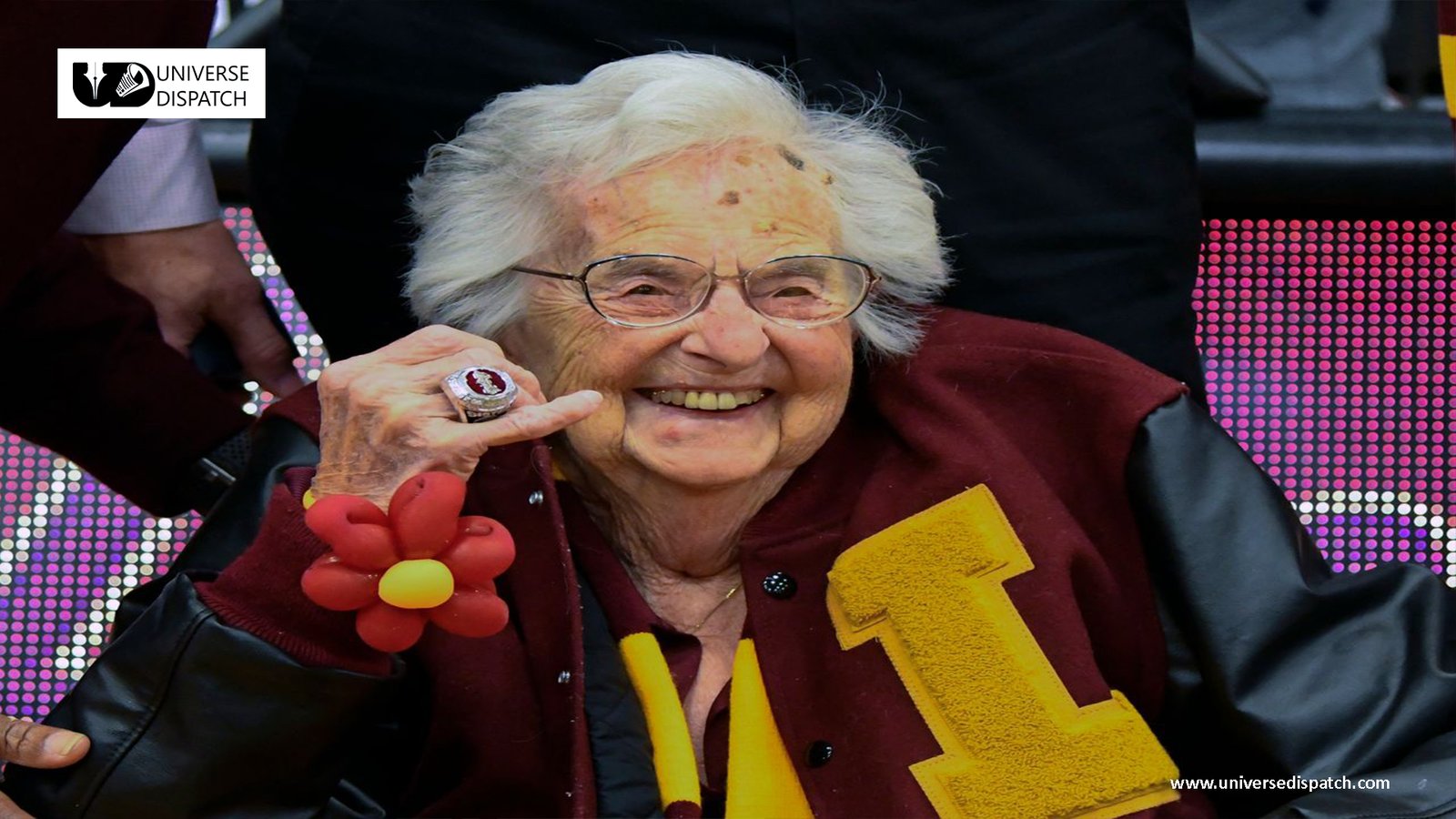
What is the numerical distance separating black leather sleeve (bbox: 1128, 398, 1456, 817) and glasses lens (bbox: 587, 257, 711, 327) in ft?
1.88

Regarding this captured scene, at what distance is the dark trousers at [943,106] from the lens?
7.64ft

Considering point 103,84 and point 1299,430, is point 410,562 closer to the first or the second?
point 103,84

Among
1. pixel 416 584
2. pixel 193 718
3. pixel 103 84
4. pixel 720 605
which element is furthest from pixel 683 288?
pixel 103 84

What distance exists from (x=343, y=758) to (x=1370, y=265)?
171 cm

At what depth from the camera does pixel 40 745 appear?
183 centimetres

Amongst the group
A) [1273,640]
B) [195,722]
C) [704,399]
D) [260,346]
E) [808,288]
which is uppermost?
[808,288]

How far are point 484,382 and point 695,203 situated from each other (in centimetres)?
39

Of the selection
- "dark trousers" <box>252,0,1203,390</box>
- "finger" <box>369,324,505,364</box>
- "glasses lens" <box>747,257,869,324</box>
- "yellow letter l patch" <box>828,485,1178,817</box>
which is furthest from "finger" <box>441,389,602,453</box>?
"dark trousers" <box>252,0,1203,390</box>

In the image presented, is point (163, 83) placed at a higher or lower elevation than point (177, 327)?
higher

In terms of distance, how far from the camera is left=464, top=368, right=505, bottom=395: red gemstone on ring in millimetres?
1750

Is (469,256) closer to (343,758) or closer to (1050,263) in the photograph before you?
(343,758)

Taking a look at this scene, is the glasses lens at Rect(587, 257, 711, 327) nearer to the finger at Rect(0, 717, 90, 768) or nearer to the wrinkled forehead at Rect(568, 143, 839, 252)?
the wrinkled forehead at Rect(568, 143, 839, 252)

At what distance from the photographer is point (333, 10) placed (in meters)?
2.37

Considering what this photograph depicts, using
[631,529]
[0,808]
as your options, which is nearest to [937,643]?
[631,529]
